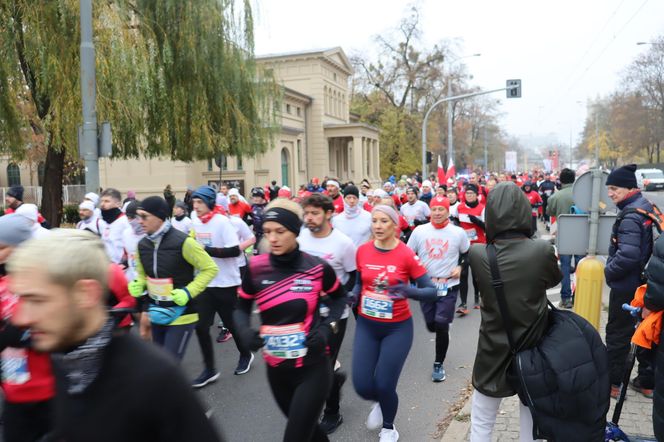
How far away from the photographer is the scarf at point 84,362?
5.13 ft

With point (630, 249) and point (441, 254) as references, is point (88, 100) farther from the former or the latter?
point (630, 249)

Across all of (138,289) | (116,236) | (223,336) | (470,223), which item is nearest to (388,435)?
(138,289)

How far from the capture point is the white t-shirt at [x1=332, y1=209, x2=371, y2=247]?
6.70 m

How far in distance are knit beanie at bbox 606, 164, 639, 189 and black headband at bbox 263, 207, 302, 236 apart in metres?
2.90

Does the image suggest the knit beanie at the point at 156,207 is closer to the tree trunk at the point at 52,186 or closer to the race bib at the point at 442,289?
the race bib at the point at 442,289

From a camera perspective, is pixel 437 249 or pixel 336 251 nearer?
pixel 336 251

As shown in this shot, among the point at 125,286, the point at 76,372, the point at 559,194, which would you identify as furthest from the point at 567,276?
the point at 76,372

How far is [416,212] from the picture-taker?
1102 centimetres

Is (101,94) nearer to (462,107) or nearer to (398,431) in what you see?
(398,431)

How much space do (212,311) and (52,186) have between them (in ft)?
31.2

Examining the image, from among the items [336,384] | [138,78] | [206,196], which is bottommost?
[336,384]

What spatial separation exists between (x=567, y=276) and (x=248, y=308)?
685cm

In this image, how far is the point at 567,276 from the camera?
8.75 metres

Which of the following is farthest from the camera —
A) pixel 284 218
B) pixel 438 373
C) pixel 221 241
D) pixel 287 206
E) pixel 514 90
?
pixel 514 90
